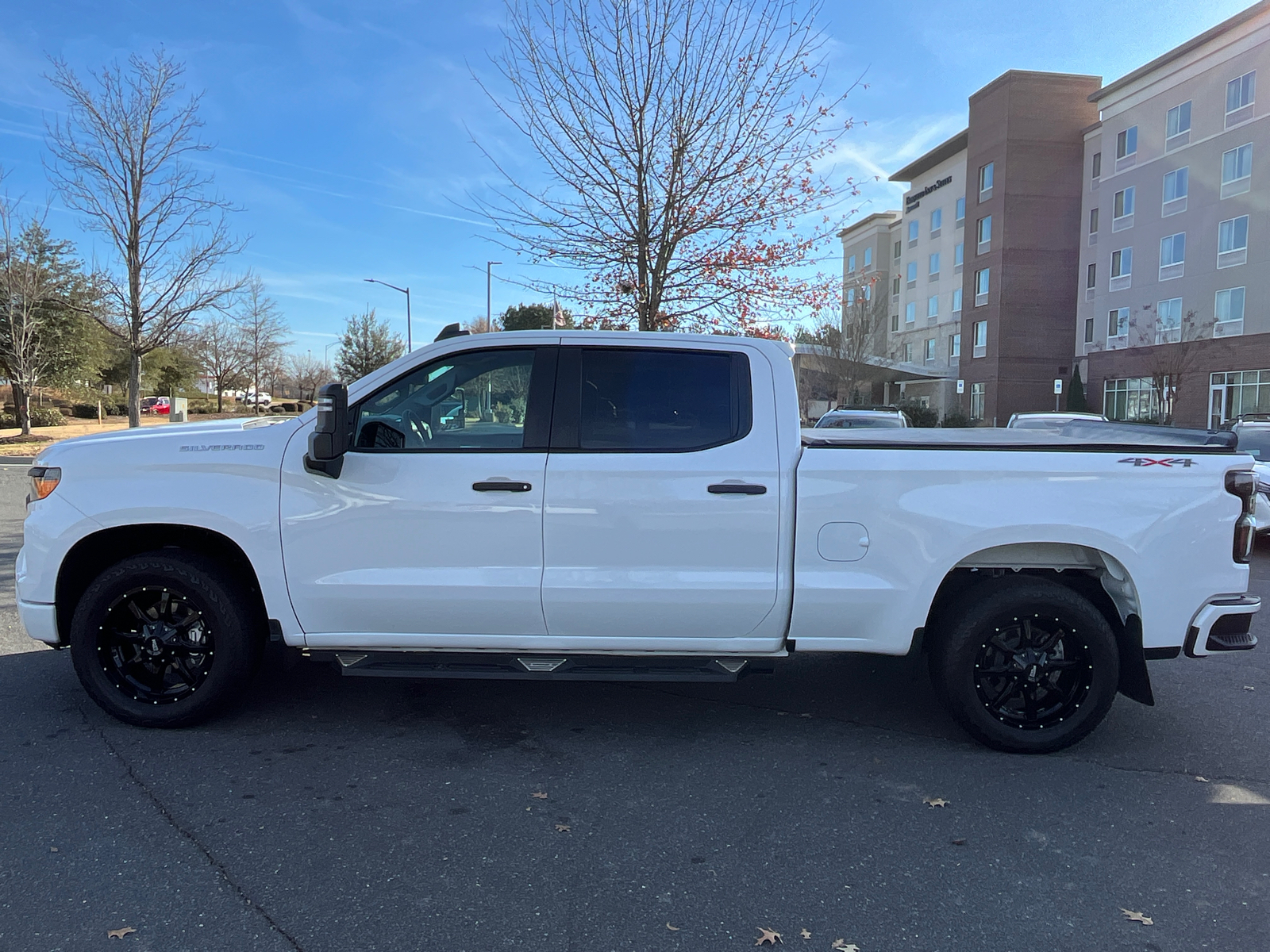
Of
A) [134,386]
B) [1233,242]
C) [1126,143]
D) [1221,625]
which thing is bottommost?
[1221,625]

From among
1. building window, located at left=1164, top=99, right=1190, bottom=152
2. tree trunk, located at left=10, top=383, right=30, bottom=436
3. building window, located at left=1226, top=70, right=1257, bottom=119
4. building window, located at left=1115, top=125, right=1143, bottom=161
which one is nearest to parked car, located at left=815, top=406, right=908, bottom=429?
tree trunk, located at left=10, top=383, right=30, bottom=436

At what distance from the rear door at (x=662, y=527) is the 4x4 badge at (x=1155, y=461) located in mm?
1572

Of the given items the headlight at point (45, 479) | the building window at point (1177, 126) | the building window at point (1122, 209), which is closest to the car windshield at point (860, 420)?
the headlight at point (45, 479)

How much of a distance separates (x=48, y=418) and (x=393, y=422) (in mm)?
35168

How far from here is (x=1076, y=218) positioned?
1741 inches

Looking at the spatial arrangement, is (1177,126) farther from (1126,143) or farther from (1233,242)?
(1233,242)

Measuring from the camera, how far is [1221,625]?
4152 mm

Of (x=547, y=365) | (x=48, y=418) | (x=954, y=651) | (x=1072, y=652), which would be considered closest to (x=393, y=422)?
(x=547, y=365)

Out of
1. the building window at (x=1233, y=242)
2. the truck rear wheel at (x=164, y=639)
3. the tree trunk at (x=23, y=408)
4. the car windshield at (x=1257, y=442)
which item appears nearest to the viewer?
the truck rear wheel at (x=164, y=639)

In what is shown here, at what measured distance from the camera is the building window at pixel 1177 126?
116 feet

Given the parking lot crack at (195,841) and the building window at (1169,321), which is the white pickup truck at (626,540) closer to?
the parking lot crack at (195,841)

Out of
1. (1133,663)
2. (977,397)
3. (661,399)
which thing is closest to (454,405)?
(661,399)

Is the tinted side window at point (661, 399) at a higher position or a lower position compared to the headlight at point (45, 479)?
higher

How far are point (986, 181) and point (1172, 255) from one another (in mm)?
11835
